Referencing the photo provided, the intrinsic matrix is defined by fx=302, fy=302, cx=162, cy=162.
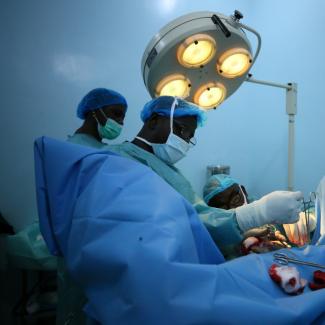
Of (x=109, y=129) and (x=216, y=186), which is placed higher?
(x=109, y=129)

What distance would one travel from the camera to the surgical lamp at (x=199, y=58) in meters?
1.02

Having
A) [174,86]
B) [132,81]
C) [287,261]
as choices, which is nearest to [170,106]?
[174,86]

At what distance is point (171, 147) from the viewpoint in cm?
117

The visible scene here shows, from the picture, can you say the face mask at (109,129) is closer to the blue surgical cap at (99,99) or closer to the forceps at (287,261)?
the blue surgical cap at (99,99)

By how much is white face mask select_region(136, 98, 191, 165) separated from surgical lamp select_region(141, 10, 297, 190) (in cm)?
11

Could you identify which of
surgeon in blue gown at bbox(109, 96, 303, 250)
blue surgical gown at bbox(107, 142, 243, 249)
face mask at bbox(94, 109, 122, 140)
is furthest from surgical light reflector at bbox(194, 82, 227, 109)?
face mask at bbox(94, 109, 122, 140)

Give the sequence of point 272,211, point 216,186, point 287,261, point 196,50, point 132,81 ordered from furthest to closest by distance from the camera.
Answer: point 132,81
point 216,186
point 196,50
point 272,211
point 287,261

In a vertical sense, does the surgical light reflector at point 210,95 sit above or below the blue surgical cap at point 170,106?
above

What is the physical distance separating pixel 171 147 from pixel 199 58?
0.34m

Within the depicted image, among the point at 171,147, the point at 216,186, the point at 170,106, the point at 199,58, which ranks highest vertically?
the point at 199,58

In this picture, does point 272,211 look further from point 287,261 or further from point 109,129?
point 109,129

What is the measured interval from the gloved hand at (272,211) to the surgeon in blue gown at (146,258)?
0.55ft

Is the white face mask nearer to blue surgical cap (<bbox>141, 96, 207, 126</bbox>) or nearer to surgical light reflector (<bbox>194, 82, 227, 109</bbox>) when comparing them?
blue surgical cap (<bbox>141, 96, 207, 126</bbox>)

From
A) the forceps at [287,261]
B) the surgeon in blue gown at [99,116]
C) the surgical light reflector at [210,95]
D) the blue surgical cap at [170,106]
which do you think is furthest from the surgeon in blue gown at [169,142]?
the surgeon in blue gown at [99,116]
